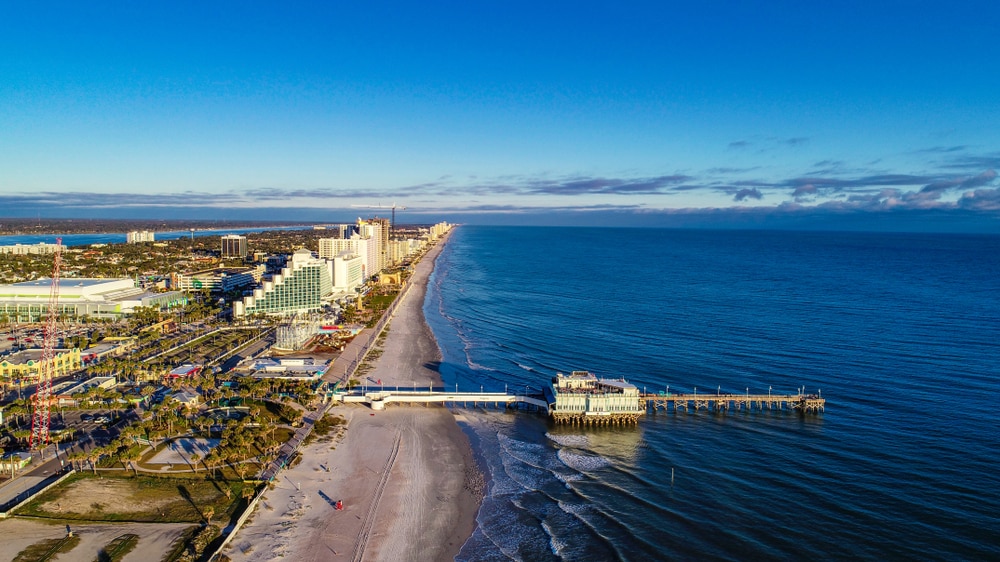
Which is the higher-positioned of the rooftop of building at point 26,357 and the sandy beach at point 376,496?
the rooftop of building at point 26,357

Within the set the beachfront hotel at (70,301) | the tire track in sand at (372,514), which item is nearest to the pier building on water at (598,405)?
the tire track in sand at (372,514)

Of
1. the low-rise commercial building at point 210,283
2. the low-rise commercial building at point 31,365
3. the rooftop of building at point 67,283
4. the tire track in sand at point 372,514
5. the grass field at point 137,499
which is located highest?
the rooftop of building at point 67,283

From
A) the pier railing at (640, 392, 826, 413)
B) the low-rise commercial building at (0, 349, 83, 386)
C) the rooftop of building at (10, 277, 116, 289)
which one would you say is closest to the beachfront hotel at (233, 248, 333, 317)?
the rooftop of building at (10, 277, 116, 289)

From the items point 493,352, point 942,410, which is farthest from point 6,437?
point 942,410

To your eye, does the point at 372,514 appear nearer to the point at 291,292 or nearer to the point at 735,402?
the point at 735,402

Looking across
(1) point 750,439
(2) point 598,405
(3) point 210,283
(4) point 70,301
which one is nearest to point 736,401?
(1) point 750,439

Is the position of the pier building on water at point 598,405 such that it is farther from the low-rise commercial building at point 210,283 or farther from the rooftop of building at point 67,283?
the low-rise commercial building at point 210,283

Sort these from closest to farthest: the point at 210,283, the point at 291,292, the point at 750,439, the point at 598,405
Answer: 1. the point at 750,439
2. the point at 598,405
3. the point at 291,292
4. the point at 210,283
